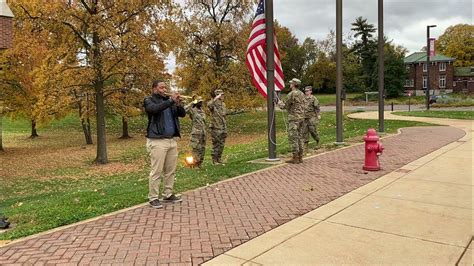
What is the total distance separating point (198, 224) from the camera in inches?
207

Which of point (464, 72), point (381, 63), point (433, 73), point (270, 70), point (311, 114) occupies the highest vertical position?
point (464, 72)

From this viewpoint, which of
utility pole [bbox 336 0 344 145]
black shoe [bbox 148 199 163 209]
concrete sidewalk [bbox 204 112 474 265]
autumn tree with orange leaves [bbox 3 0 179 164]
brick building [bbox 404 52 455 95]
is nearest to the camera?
concrete sidewalk [bbox 204 112 474 265]

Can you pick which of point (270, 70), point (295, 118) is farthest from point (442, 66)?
point (295, 118)

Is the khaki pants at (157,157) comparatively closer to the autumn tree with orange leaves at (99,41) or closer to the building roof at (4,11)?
the building roof at (4,11)

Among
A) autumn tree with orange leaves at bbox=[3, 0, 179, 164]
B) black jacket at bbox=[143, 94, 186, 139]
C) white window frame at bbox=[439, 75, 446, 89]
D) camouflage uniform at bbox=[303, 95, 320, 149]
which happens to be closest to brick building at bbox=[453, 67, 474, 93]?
white window frame at bbox=[439, 75, 446, 89]

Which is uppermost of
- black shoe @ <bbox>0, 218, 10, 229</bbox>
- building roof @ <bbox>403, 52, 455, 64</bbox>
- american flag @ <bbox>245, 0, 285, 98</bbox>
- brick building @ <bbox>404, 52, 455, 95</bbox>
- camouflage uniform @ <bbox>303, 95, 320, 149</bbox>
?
building roof @ <bbox>403, 52, 455, 64</bbox>

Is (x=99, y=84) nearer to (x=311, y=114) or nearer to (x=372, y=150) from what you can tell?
(x=311, y=114)

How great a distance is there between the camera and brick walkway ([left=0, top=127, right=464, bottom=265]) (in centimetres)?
430

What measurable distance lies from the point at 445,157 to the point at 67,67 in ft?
44.5

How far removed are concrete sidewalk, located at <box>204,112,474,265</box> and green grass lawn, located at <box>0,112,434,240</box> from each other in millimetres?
2604

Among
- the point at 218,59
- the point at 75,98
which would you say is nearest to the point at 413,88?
the point at 218,59

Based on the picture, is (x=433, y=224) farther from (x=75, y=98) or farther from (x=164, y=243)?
(x=75, y=98)

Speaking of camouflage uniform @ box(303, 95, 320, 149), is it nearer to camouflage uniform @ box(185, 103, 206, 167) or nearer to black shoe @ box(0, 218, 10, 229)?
camouflage uniform @ box(185, 103, 206, 167)

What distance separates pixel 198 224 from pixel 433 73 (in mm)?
73881
